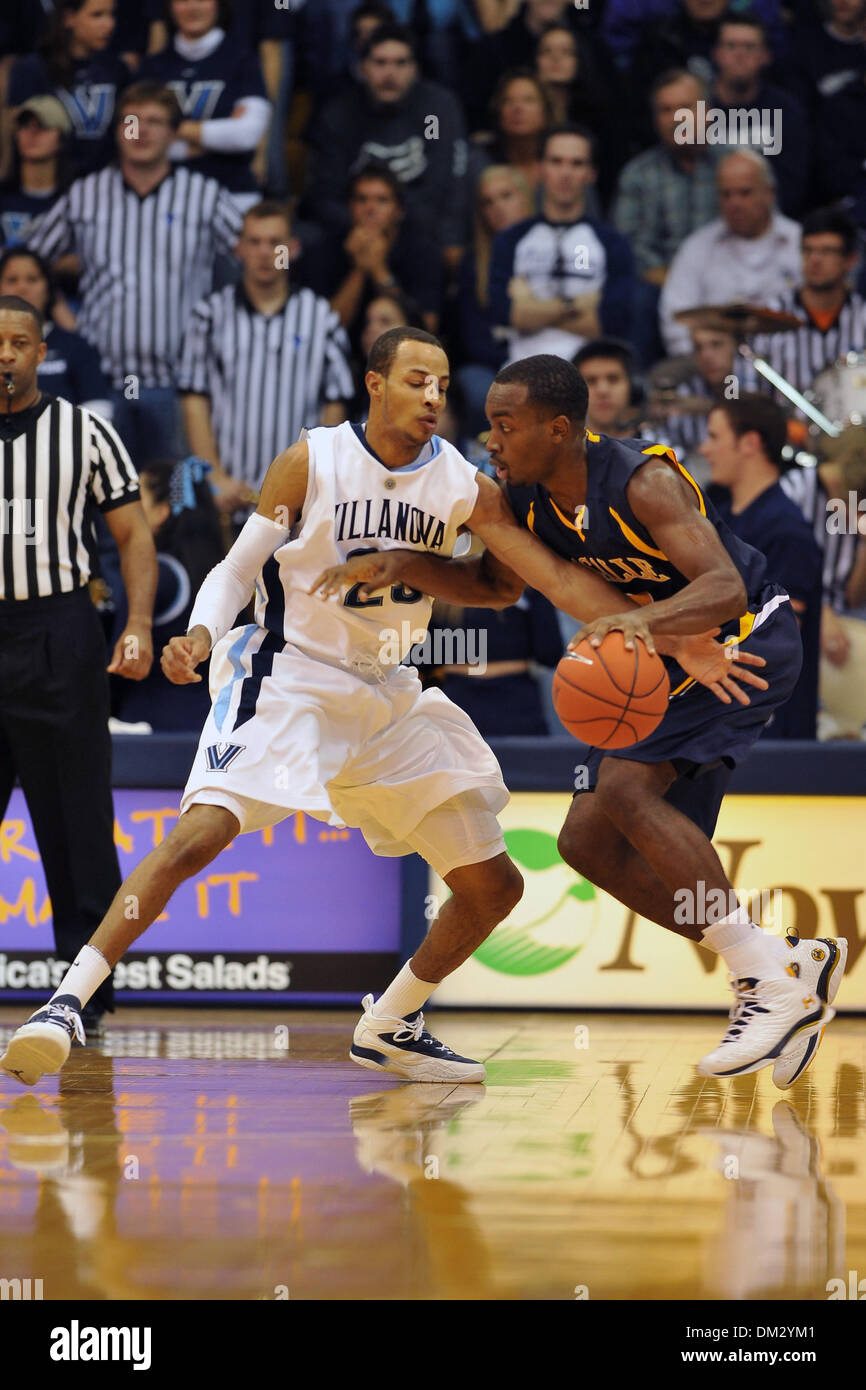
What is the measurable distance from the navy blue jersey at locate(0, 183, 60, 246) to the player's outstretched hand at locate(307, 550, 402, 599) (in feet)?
14.9

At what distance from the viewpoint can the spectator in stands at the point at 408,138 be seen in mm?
7762

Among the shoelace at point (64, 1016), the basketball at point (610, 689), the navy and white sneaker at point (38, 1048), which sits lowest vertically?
the navy and white sneaker at point (38, 1048)

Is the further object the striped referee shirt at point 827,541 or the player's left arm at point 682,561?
the striped referee shirt at point 827,541

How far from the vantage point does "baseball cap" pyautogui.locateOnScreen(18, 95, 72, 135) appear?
25.5ft

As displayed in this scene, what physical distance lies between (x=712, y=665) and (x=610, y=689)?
1.38 feet

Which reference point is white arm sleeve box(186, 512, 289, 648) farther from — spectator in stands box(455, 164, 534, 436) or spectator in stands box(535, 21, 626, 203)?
spectator in stands box(535, 21, 626, 203)

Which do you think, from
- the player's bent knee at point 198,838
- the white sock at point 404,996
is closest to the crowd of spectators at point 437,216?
the white sock at point 404,996

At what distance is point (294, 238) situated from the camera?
7.30 m

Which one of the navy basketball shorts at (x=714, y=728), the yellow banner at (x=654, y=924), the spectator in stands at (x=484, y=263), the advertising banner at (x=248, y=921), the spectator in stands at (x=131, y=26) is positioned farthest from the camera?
the spectator in stands at (x=131, y=26)

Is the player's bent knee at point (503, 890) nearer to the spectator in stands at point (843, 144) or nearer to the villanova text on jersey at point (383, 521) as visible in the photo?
the villanova text on jersey at point (383, 521)

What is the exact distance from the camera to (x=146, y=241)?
296 inches

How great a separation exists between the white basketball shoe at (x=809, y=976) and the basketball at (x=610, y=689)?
0.77m

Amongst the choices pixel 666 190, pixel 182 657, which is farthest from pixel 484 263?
pixel 182 657
